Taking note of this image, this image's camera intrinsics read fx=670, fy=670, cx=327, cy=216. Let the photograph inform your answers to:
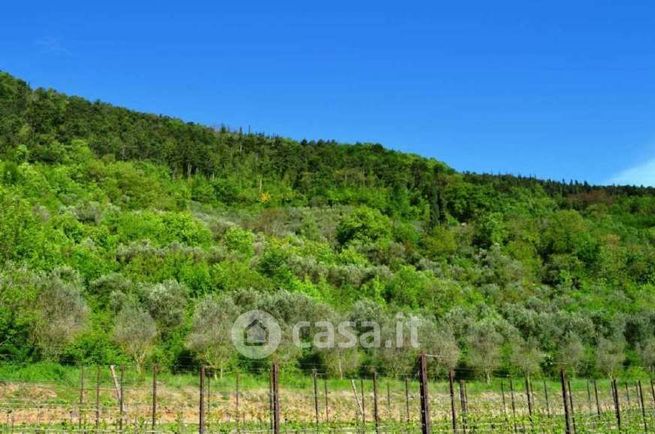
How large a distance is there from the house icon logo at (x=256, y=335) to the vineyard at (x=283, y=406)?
1.23 metres

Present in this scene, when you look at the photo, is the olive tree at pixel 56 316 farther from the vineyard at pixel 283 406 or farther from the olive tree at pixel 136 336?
the vineyard at pixel 283 406

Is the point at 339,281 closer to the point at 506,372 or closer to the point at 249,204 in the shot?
the point at 506,372

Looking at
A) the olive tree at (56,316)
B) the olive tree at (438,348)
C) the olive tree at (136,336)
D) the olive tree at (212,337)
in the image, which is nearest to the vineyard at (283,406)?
the olive tree at (212,337)

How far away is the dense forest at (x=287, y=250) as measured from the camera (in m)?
33.8

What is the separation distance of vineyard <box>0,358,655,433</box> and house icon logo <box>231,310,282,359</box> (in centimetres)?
123

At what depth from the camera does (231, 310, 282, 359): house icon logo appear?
33.7 m

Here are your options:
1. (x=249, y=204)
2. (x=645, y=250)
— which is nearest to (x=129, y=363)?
(x=249, y=204)

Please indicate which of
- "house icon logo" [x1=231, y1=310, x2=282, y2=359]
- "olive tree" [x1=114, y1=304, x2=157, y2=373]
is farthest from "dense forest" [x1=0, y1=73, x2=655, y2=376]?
"house icon logo" [x1=231, y1=310, x2=282, y2=359]

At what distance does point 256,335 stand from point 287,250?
25.4m

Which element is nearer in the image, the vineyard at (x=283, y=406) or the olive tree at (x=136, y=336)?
the vineyard at (x=283, y=406)

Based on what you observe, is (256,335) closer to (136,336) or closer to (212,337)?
(212,337)

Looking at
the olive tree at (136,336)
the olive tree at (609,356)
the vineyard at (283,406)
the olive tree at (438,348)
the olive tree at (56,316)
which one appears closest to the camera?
the vineyard at (283,406)

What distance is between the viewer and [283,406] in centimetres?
2723

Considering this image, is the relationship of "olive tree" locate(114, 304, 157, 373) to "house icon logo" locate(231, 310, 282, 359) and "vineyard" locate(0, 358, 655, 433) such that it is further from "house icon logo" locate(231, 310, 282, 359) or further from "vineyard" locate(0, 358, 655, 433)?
"house icon logo" locate(231, 310, 282, 359)
